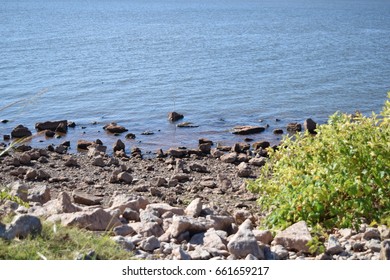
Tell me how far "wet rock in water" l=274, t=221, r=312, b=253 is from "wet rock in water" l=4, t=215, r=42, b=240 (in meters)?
2.48

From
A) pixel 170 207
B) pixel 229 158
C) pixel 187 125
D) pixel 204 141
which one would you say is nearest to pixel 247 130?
pixel 204 141

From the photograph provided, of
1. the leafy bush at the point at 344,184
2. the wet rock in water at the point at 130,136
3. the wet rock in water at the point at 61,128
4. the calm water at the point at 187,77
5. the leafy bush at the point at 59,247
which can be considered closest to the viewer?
the leafy bush at the point at 59,247

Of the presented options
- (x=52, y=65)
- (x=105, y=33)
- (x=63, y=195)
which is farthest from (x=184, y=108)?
(x=105, y=33)

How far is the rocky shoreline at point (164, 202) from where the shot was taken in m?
7.09

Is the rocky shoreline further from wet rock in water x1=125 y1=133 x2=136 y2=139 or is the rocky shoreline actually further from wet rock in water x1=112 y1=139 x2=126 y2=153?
wet rock in water x1=125 y1=133 x2=136 y2=139

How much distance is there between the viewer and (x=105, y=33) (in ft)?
183

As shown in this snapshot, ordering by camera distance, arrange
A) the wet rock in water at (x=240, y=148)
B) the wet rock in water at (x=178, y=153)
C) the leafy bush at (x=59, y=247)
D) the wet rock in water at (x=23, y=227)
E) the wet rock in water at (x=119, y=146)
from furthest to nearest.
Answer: the wet rock in water at (x=119, y=146), the wet rock in water at (x=240, y=148), the wet rock in water at (x=178, y=153), the wet rock in water at (x=23, y=227), the leafy bush at (x=59, y=247)

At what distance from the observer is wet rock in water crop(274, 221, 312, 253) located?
7230mm

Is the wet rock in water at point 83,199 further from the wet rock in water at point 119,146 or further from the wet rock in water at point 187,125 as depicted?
the wet rock in water at point 187,125

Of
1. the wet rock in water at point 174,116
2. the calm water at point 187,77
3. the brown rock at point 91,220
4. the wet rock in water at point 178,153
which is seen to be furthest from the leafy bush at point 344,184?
the wet rock in water at point 174,116

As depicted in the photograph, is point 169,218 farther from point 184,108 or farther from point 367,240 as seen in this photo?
point 184,108

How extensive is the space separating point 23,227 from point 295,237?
2.73m

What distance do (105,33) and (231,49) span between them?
1618cm

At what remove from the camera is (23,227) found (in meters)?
6.61
